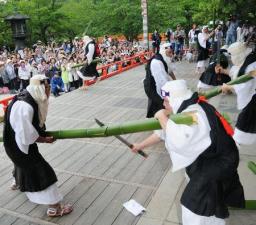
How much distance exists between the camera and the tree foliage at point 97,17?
68.4 feet

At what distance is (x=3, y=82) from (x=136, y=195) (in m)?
11.2

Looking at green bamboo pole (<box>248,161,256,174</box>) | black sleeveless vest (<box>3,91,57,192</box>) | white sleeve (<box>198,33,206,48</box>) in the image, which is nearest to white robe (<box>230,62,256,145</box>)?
green bamboo pole (<box>248,161,256,174</box>)

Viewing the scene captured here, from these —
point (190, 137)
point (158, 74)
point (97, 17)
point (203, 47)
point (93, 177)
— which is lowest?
point (93, 177)

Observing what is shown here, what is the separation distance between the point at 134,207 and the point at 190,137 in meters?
1.79

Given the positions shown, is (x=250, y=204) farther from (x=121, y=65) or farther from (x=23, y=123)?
(x=121, y=65)

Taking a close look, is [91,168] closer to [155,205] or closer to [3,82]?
[155,205]

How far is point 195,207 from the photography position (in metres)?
2.74

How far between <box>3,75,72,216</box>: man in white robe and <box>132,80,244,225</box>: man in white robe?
4.83 ft

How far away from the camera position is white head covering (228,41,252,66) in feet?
16.9

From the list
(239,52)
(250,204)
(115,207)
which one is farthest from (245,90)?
(115,207)

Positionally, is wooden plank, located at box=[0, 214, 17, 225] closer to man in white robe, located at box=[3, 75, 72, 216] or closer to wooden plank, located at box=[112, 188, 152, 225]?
man in white robe, located at box=[3, 75, 72, 216]

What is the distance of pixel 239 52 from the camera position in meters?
5.19

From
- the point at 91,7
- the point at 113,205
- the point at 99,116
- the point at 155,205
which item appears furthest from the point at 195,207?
the point at 91,7

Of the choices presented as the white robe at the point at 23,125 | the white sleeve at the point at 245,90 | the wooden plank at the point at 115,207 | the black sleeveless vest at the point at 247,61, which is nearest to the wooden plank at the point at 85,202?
the wooden plank at the point at 115,207
